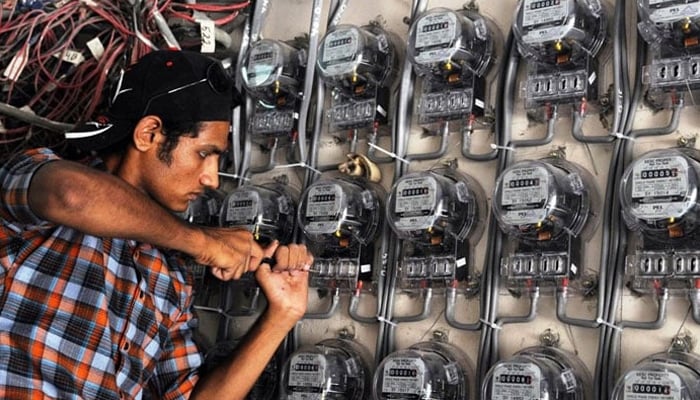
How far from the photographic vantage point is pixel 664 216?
54.8 inches

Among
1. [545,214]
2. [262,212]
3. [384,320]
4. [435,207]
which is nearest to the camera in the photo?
[545,214]

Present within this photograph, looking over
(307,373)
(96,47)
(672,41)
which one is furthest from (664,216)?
(96,47)

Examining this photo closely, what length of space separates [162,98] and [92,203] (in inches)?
13.9

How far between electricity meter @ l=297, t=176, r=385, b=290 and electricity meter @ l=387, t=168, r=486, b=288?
0.33 feet

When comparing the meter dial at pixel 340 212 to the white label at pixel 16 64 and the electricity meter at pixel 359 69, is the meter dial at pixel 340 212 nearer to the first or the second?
the electricity meter at pixel 359 69

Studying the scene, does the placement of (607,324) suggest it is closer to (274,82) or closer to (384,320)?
(384,320)

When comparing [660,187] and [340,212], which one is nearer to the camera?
[660,187]

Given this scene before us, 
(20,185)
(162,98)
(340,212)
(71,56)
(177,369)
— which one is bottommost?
(177,369)

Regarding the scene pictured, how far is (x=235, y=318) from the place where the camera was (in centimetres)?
198

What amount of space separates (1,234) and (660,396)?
1.07m

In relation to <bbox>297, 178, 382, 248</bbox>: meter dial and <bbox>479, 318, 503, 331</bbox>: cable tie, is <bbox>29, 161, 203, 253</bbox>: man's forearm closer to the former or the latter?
<bbox>297, 178, 382, 248</bbox>: meter dial

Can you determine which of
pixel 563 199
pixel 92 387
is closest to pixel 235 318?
pixel 92 387

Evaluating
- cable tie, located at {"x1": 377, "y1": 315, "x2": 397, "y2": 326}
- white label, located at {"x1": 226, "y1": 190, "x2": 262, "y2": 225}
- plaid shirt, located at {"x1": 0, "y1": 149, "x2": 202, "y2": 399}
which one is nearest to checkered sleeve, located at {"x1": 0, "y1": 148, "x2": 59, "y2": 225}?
plaid shirt, located at {"x1": 0, "y1": 149, "x2": 202, "y2": 399}

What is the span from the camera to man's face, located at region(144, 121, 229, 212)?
1580 millimetres
